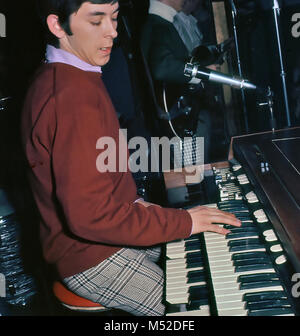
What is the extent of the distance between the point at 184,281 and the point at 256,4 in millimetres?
3283

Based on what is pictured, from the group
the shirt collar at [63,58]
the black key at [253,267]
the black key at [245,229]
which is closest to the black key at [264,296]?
the black key at [253,267]

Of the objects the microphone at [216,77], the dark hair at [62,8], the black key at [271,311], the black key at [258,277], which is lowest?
the black key at [271,311]

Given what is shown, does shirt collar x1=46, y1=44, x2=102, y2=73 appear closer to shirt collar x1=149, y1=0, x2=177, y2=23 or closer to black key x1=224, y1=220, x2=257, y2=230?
black key x1=224, y1=220, x2=257, y2=230

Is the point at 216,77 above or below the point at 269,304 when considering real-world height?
above

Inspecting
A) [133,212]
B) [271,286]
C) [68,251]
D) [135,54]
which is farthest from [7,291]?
[135,54]

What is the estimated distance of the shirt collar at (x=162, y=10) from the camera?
11.8 feet

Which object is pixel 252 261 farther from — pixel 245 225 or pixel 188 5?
pixel 188 5

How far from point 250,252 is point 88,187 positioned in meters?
0.71

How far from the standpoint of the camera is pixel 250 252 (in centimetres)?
140

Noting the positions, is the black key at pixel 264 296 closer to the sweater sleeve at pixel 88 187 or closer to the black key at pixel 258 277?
the black key at pixel 258 277

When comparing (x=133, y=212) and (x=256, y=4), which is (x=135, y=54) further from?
(x=133, y=212)

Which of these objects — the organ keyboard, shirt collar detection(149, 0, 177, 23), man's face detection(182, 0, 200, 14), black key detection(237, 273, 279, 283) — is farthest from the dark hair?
man's face detection(182, 0, 200, 14)

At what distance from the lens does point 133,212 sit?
1.30 metres

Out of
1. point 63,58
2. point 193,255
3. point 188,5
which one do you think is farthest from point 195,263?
point 188,5
